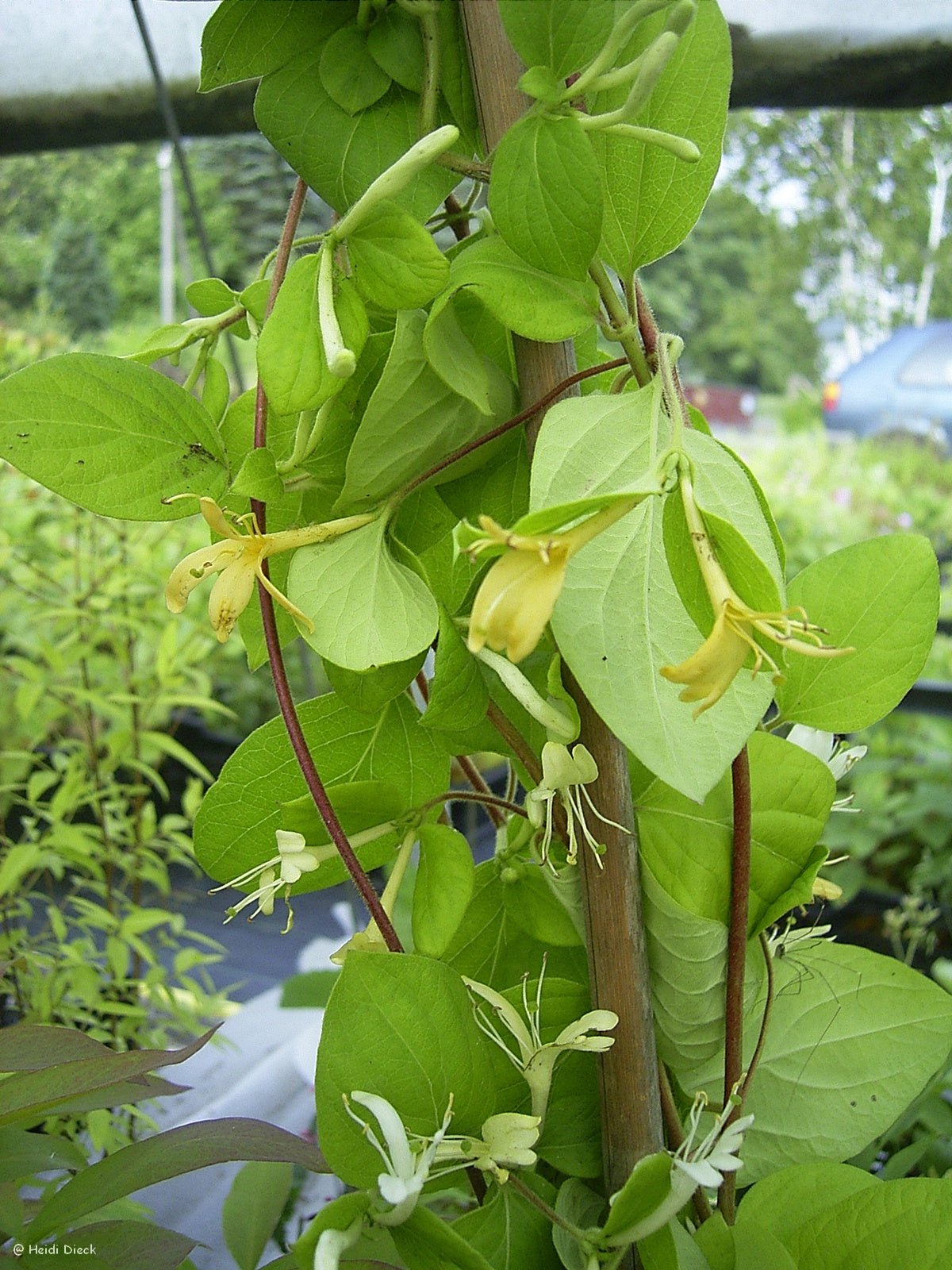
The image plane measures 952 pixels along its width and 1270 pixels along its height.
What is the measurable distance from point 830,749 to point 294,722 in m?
0.14

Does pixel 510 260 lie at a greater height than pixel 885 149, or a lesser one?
greater

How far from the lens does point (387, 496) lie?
218mm

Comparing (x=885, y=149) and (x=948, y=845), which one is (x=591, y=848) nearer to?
(x=948, y=845)

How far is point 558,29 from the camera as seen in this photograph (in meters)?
0.17

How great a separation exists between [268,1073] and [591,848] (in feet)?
1.49

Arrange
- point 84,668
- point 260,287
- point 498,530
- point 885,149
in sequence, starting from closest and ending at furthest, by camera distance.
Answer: point 498,530
point 260,287
point 84,668
point 885,149

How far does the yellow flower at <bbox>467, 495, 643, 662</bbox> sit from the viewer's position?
13 centimetres

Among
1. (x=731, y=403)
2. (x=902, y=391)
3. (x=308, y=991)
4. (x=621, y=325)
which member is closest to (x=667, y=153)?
(x=621, y=325)

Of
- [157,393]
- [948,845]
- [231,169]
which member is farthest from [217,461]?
[231,169]

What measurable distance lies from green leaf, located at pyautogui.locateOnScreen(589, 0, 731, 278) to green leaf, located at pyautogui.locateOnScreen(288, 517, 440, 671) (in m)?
0.07

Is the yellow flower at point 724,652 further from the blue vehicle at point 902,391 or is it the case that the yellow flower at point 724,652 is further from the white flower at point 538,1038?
the blue vehicle at point 902,391

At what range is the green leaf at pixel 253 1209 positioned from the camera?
1.04ft

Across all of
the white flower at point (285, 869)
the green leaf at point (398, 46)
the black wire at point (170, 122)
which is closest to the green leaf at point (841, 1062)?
the white flower at point (285, 869)

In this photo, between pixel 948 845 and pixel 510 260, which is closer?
pixel 510 260
